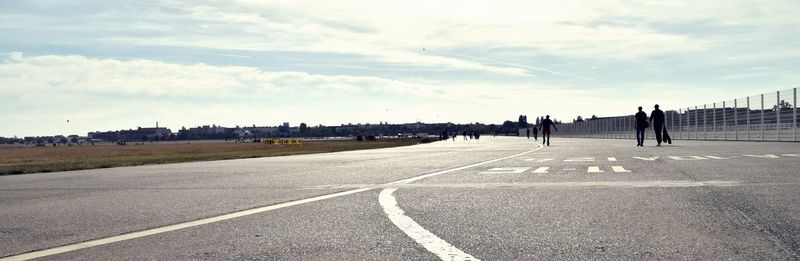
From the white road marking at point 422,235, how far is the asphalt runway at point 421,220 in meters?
0.02

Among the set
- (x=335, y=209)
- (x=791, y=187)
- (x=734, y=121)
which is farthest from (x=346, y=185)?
(x=734, y=121)

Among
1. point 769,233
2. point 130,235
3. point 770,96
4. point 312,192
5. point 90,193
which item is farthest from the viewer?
point 770,96

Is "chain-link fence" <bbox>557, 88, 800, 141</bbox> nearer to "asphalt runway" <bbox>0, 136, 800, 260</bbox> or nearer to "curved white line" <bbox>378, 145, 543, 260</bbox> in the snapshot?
"asphalt runway" <bbox>0, 136, 800, 260</bbox>

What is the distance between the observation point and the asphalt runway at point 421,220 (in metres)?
5.51

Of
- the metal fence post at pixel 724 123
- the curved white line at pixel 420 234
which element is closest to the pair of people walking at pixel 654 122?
the metal fence post at pixel 724 123

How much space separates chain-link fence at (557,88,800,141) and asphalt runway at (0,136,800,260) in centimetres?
2733

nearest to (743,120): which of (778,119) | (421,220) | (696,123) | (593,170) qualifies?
(778,119)

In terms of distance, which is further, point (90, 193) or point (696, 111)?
point (696, 111)

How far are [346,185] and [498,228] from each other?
5496 mm

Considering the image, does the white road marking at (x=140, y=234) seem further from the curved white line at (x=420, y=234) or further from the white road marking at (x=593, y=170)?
the white road marking at (x=593, y=170)

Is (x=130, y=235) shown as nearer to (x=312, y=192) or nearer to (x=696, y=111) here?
(x=312, y=192)

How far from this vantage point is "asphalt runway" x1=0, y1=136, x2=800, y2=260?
5508mm

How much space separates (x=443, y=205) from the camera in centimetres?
855

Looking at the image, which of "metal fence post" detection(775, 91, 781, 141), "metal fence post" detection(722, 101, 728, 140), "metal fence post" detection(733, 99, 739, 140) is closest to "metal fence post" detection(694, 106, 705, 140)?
"metal fence post" detection(722, 101, 728, 140)
